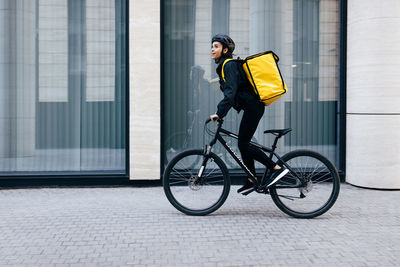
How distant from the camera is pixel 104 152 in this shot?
307 inches

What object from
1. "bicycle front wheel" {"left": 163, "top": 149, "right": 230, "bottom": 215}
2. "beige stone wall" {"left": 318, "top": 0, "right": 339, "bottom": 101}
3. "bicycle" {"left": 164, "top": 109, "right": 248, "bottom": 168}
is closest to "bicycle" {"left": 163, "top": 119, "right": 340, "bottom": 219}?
"bicycle front wheel" {"left": 163, "top": 149, "right": 230, "bottom": 215}

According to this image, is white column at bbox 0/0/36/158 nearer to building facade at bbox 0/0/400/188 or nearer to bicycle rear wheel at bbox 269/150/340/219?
building facade at bbox 0/0/400/188

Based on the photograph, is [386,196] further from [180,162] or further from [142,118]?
[142,118]

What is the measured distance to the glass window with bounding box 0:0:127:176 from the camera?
766 centimetres

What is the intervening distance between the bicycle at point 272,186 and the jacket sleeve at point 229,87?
0.19 metres

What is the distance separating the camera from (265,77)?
543 centimetres

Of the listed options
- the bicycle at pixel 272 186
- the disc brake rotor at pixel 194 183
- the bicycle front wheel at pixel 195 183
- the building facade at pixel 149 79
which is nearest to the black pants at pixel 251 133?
the bicycle at pixel 272 186

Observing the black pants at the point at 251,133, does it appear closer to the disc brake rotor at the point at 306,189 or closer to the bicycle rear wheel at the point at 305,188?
the bicycle rear wheel at the point at 305,188

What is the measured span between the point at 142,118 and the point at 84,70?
4.06 ft

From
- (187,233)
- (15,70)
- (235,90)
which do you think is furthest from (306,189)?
(15,70)

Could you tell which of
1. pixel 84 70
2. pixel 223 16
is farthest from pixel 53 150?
pixel 223 16

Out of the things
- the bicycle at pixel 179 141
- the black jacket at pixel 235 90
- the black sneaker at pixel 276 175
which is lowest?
the black sneaker at pixel 276 175

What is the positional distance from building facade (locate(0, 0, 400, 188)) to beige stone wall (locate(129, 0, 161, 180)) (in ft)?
0.05

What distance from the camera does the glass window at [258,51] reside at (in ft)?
25.7
